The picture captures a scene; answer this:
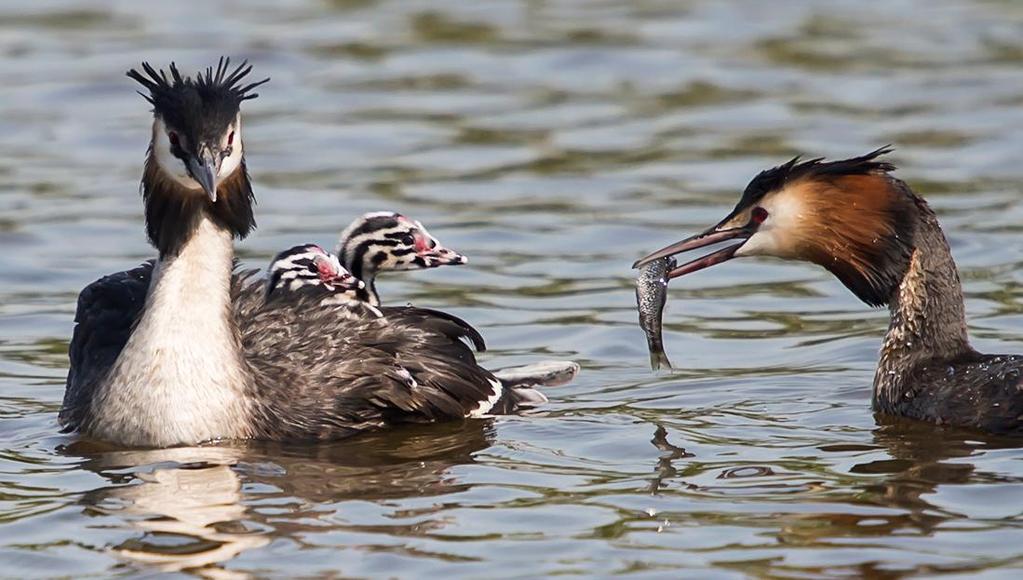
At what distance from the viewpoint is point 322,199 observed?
48.1 ft

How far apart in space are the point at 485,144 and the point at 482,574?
8879mm

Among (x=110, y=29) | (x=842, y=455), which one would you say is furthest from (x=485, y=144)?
(x=842, y=455)

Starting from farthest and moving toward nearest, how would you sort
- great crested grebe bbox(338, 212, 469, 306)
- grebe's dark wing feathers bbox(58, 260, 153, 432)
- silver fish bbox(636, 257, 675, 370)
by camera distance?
great crested grebe bbox(338, 212, 469, 306)
silver fish bbox(636, 257, 675, 370)
grebe's dark wing feathers bbox(58, 260, 153, 432)

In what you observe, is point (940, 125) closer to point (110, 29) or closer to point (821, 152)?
point (821, 152)

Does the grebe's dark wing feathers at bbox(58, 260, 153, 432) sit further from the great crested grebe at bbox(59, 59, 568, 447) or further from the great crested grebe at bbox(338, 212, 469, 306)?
the great crested grebe at bbox(338, 212, 469, 306)

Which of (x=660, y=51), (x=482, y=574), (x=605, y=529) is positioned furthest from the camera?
(x=660, y=51)

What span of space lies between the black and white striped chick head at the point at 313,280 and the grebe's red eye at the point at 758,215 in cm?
182

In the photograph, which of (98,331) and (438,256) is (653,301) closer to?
(438,256)

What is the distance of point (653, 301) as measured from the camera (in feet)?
33.4

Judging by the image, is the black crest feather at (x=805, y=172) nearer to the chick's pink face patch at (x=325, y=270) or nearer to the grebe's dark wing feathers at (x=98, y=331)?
the chick's pink face patch at (x=325, y=270)

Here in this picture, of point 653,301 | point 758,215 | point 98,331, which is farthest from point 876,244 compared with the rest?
point 98,331

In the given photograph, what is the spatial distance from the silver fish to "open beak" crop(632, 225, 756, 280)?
0.34ft

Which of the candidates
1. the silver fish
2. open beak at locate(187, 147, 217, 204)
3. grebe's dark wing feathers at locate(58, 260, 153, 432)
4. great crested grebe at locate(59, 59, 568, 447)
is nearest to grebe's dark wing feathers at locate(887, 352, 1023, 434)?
the silver fish

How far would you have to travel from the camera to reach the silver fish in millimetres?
10188
